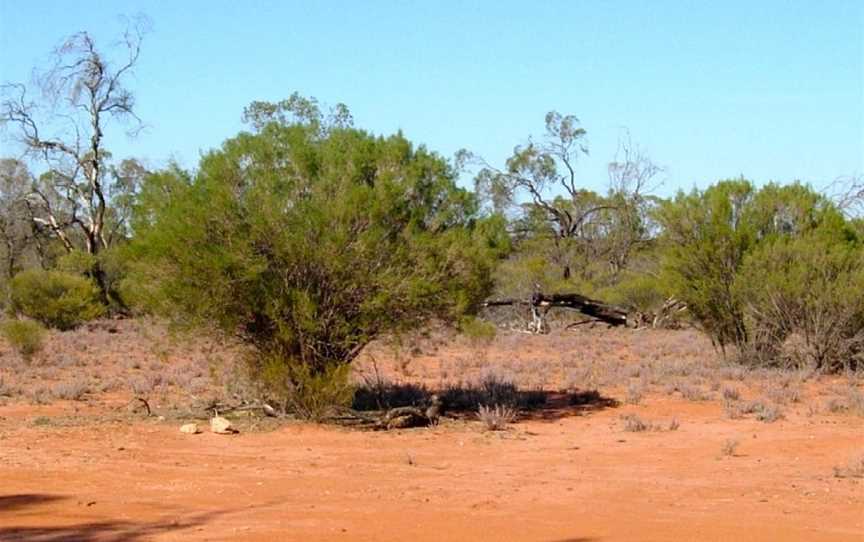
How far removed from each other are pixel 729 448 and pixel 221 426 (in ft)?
24.0

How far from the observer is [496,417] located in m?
16.4

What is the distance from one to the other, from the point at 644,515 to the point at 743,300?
52.3 ft

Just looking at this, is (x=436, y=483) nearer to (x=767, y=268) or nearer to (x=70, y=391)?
(x=70, y=391)

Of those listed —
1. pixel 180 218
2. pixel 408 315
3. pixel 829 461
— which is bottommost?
pixel 829 461

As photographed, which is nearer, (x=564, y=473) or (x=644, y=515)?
(x=644, y=515)

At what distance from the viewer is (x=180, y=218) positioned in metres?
15.9

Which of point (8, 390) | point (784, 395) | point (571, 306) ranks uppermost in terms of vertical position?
point (571, 306)

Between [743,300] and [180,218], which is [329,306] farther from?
[743,300]

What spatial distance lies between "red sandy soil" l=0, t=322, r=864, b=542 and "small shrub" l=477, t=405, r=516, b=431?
22 centimetres

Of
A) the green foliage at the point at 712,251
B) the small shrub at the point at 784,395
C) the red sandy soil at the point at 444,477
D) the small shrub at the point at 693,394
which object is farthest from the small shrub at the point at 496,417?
the green foliage at the point at 712,251

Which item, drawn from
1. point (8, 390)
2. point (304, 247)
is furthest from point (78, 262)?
point (304, 247)

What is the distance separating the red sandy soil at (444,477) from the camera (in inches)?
361

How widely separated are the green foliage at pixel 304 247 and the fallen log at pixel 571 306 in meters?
20.3

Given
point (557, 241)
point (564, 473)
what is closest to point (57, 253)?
point (557, 241)
